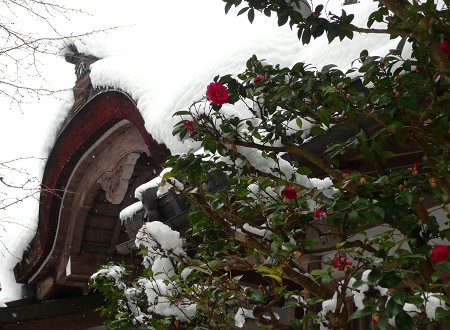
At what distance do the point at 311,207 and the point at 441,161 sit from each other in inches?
20.5

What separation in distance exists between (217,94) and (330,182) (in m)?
0.70

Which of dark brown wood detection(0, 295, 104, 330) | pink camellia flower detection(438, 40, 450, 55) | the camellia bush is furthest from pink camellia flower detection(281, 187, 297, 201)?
dark brown wood detection(0, 295, 104, 330)

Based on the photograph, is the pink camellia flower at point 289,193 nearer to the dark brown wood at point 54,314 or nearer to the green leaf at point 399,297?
the green leaf at point 399,297

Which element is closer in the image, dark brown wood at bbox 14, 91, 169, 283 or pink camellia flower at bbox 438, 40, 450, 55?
pink camellia flower at bbox 438, 40, 450, 55

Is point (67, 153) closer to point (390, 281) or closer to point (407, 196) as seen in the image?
point (407, 196)

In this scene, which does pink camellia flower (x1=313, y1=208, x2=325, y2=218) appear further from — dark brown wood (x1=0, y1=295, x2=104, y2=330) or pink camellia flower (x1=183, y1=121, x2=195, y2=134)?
dark brown wood (x1=0, y1=295, x2=104, y2=330)

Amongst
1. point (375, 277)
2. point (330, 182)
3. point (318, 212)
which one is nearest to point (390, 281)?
point (375, 277)

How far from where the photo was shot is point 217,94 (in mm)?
2674

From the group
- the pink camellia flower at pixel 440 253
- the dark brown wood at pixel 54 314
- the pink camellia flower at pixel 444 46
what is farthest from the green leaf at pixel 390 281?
the dark brown wood at pixel 54 314

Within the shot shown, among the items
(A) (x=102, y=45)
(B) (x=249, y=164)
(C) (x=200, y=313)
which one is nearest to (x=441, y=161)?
(B) (x=249, y=164)

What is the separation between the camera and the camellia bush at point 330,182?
2121 millimetres

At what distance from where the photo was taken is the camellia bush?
83.5 inches

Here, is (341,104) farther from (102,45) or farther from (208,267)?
(102,45)

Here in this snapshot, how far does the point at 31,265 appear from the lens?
291 inches
